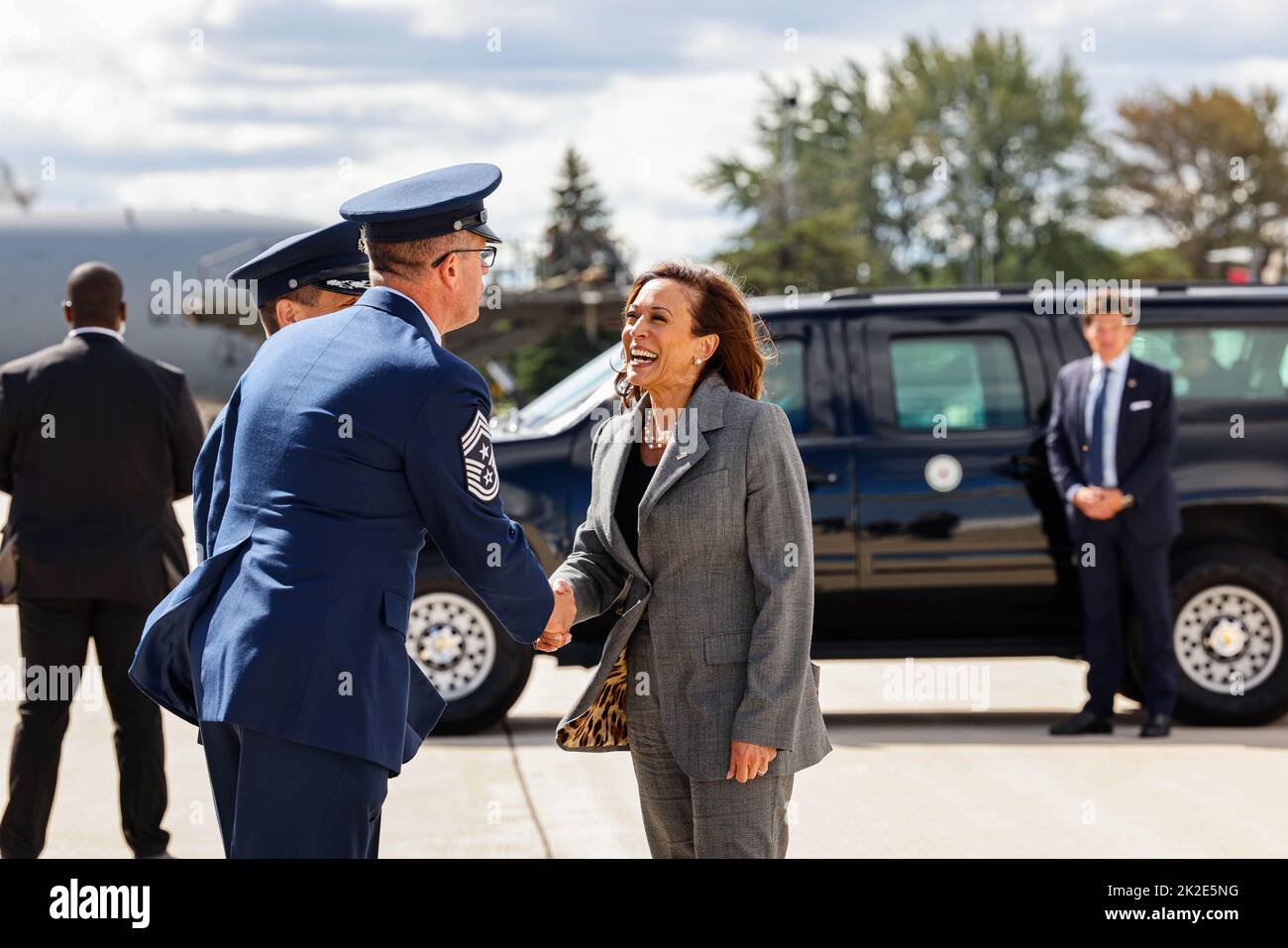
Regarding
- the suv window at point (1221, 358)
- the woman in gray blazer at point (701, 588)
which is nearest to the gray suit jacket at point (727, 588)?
the woman in gray blazer at point (701, 588)

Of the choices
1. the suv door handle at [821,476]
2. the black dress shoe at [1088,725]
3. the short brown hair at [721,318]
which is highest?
the short brown hair at [721,318]

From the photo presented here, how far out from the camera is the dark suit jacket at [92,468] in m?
5.63

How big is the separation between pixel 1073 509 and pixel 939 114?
6399cm

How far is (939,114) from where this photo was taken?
69.5 metres

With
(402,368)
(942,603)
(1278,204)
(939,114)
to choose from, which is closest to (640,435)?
(402,368)

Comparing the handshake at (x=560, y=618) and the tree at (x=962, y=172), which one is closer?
the handshake at (x=560, y=618)

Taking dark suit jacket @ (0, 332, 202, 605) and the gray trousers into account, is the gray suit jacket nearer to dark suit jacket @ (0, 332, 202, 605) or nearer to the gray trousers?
the gray trousers

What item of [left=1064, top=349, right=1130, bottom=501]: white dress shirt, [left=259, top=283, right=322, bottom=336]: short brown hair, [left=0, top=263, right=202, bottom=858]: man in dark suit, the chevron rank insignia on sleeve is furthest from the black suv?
the chevron rank insignia on sleeve

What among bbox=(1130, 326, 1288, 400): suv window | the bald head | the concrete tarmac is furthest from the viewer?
bbox=(1130, 326, 1288, 400): suv window

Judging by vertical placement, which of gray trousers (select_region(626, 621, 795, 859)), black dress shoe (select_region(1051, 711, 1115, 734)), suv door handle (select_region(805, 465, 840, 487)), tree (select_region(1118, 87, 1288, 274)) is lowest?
black dress shoe (select_region(1051, 711, 1115, 734))

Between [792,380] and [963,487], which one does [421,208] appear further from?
[963,487]

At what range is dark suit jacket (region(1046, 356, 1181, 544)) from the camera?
806 cm

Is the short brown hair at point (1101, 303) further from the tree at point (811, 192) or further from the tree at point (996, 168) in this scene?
the tree at point (996, 168)

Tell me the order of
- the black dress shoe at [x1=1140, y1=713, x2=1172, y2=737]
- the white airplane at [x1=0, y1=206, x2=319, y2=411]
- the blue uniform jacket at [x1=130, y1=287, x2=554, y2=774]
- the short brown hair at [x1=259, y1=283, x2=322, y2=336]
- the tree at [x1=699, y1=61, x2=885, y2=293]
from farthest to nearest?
the tree at [x1=699, y1=61, x2=885, y2=293]
the white airplane at [x1=0, y1=206, x2=319, y2=411]
the black dress shoe at [x1=1140, y1=713, x2=1172, y2=737]
the short brown hair at [x1=259, y1=283, x2=322, y2=336]
the blue uniform jacket at [x1=130, y1=287, x2=554, y2=774]
